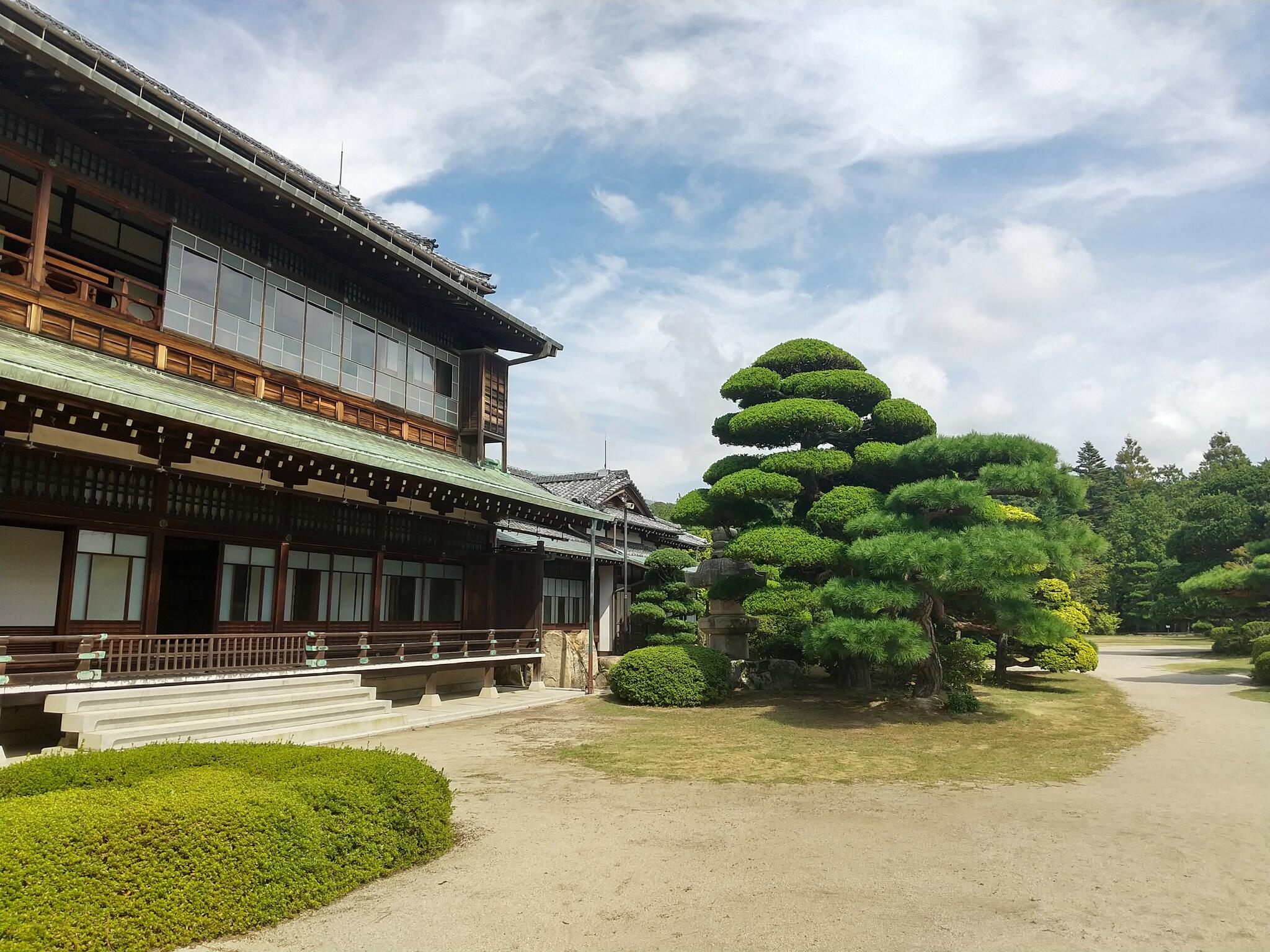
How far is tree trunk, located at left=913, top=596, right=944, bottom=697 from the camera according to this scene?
47.4ft

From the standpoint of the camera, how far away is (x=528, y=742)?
12391mm

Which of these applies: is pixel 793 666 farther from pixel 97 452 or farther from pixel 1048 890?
pixel 97 452

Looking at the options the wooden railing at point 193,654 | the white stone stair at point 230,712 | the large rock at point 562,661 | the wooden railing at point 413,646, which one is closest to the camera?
the white stone stair at point 230,712

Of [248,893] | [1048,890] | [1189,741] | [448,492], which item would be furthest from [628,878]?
[1189,741]

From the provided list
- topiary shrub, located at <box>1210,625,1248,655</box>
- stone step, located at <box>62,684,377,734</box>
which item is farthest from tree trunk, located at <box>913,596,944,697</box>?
topiary shrub, located at <box>1210,625,1248,655</box>

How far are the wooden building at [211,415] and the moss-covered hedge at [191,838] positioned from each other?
4894mm

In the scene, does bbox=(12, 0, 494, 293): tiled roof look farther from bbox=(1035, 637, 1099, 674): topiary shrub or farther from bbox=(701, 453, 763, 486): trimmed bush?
bbox=(1035, 637, 1099, 674): topiary shrub

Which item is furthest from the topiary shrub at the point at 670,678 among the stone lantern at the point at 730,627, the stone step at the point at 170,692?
the stone step at the point at 170,692

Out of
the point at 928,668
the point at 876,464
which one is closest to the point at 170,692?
the point at 928,668

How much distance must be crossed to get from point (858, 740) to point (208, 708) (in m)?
9.75

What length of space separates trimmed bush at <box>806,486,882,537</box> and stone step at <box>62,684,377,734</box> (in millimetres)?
9484

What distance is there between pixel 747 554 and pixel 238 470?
9.83 m

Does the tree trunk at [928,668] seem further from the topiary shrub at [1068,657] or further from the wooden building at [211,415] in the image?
the wooden building at [211,415]

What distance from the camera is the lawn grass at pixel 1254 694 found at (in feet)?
58.2
